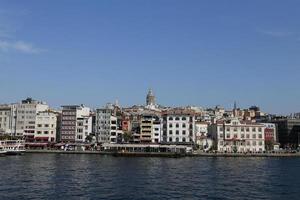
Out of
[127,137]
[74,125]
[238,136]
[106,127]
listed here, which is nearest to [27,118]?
[74,125]

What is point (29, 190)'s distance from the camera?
38.1 metres

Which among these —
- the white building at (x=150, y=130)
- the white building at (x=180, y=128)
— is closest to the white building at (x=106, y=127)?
the white building at (x=150, y=130)

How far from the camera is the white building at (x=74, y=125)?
122m

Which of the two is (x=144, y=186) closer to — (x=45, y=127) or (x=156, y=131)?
(x=156, y=131)

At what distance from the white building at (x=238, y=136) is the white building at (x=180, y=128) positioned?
257 inches

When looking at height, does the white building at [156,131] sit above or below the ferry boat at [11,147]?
above

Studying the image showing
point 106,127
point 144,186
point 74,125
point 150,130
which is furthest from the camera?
point 74,125

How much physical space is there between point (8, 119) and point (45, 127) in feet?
38.5

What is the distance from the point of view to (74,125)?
122 metres

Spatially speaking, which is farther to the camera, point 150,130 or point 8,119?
point 8,119

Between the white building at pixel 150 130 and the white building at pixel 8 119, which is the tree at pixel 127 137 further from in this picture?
the white building at pixel 8 119

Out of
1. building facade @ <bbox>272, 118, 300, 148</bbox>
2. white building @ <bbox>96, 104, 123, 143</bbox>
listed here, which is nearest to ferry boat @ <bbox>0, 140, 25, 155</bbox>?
white building @ <bbox>96, 104, 123, 143</bbox>

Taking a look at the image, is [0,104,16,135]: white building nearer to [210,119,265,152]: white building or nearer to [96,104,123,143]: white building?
[96,104,123,143]: white building

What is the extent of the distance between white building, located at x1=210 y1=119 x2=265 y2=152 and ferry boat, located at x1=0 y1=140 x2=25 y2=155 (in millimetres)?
46631
